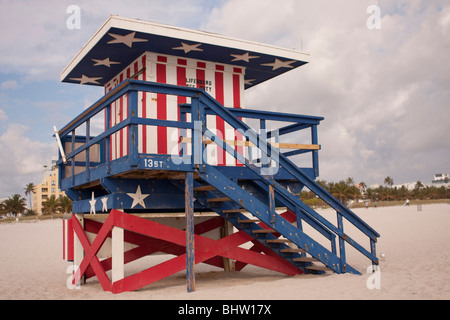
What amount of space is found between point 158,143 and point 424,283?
542 centimetres

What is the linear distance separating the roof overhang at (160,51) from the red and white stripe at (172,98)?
19cm

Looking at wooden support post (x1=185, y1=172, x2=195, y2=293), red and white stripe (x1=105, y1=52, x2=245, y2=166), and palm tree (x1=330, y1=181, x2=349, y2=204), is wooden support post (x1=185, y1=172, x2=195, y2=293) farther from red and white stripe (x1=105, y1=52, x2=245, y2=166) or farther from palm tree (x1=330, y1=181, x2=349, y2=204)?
palm tree (x1=330, y1=181, x2=349, y2=204)

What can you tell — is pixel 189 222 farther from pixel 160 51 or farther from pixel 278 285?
pixel 160 51

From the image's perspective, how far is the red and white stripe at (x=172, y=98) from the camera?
923 cm

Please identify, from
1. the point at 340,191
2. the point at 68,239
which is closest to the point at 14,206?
the point at 340,191

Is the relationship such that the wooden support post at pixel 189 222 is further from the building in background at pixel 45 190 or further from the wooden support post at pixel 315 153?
the building in background at pixel 45 190

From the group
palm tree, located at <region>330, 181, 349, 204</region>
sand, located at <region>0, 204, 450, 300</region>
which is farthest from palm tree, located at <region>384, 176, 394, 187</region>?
sand, located at <region>0, 204, 450, 300</region>

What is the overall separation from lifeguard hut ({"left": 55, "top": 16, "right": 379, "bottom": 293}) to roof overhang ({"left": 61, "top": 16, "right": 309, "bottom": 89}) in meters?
0.02

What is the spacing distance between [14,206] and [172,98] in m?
106

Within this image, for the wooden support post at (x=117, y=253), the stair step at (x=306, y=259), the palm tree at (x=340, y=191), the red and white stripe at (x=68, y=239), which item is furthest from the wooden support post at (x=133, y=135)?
the palm tree at (x=340, y=191)

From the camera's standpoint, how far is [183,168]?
738cm

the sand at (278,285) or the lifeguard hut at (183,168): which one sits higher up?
the lifeguard hut at (183,168)
